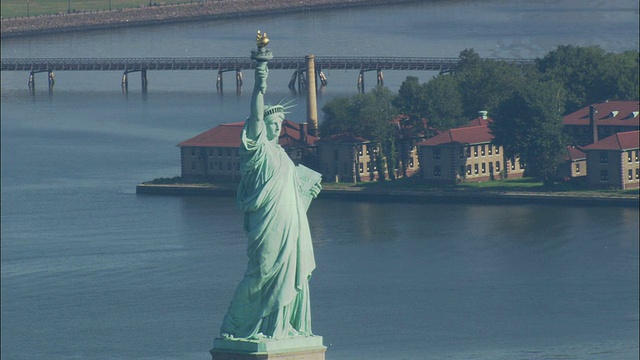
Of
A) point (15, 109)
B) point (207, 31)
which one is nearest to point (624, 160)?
point (15, 109)

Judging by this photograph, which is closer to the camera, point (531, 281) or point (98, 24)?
point (531, 281)

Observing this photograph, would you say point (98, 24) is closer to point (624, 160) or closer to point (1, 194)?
point (1, 194)

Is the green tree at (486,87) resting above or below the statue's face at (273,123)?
above

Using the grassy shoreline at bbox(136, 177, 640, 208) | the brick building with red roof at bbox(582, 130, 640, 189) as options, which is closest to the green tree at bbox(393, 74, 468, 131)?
the grassy shoreline at bbox(136, 177, 640, 208)

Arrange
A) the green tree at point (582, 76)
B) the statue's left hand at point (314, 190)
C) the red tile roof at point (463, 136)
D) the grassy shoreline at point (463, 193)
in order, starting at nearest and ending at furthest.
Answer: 1. the statue's left hand at point (314, 190)
2. the grassy shoreline at point (463, 193)
3. the red tile roof at point (463, 136)
4. the green tree at point (582, 76)

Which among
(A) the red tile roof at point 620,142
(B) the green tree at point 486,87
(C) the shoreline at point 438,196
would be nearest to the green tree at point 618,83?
(B) the green tree at point 486,87

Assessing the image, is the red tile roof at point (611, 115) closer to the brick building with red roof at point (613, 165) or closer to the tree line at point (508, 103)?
the tree line at point (508, 103)
